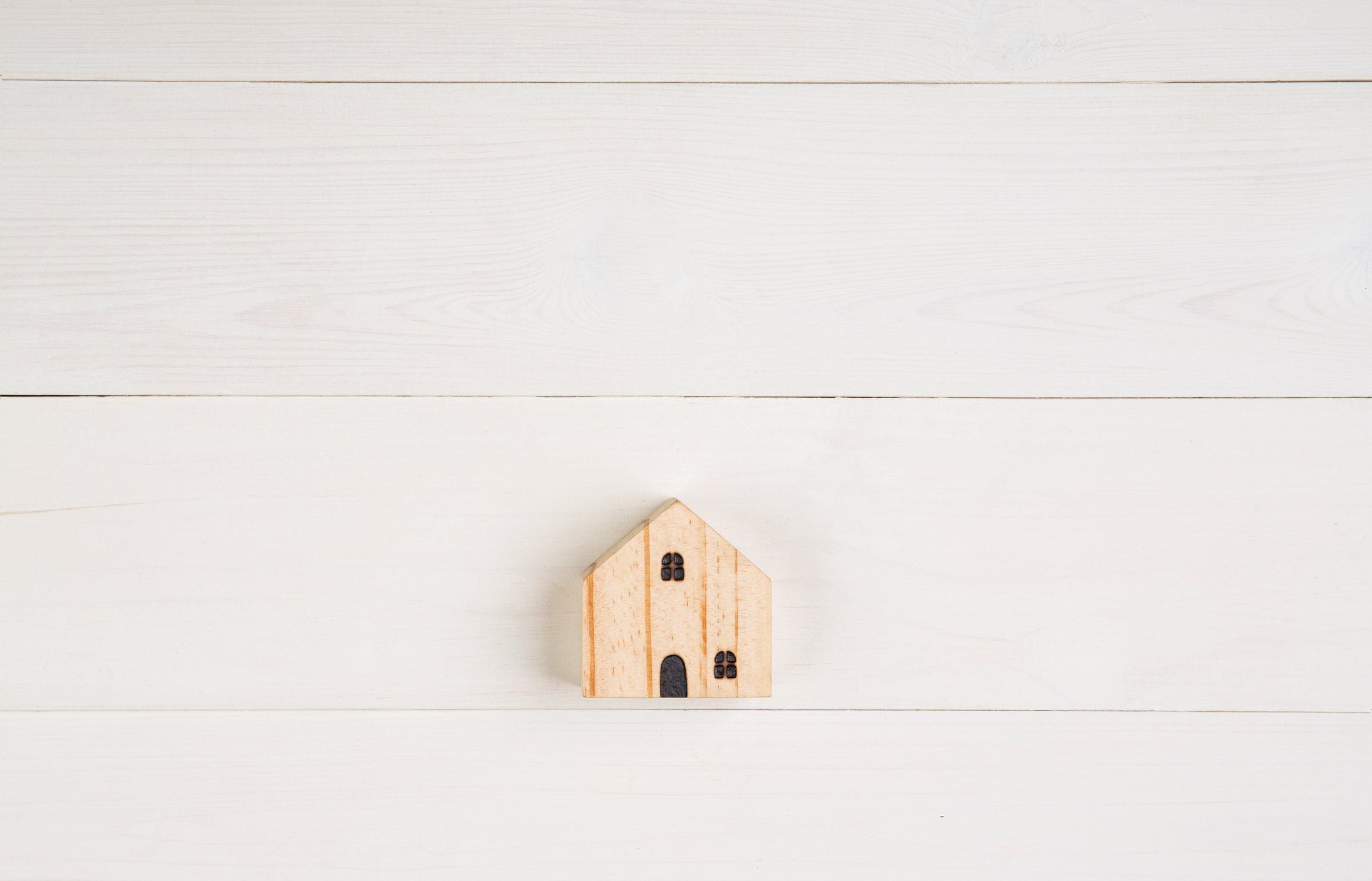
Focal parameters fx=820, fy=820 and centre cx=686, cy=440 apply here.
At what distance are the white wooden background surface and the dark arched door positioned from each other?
5 centimetres

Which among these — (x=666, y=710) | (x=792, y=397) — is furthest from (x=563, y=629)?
(x=792, y=397)

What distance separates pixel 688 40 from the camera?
1.54 ft

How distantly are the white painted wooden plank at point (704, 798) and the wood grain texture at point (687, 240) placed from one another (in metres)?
0.20

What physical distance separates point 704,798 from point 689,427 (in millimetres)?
217

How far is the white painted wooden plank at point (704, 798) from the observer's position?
48 centimetres

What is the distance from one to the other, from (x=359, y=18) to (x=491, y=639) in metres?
0.36

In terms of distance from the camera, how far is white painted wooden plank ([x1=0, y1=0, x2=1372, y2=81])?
1.54 feet

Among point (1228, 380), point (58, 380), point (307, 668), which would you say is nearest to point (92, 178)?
point (58, 380)

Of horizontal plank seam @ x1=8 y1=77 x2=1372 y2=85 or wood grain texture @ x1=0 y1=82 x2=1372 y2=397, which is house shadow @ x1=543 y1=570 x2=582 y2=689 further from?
horizontal plank seam @ x1=8 y1=77 x2=1372 y2=85

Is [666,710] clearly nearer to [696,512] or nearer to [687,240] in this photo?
[696,512]

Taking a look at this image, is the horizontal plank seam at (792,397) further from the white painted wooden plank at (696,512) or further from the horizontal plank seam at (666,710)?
the horizontal plank seam at (666,710)

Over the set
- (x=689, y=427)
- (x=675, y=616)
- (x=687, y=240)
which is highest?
(x=687, y=240)

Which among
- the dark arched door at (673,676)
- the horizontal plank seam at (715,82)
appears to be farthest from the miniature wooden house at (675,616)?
the horizontal plank seam at (715,82)

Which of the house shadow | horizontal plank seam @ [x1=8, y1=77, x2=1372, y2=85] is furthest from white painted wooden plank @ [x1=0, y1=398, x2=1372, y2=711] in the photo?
horizontal plank seam @ [x1=8, y1=77, x2=1372, y2=85]
